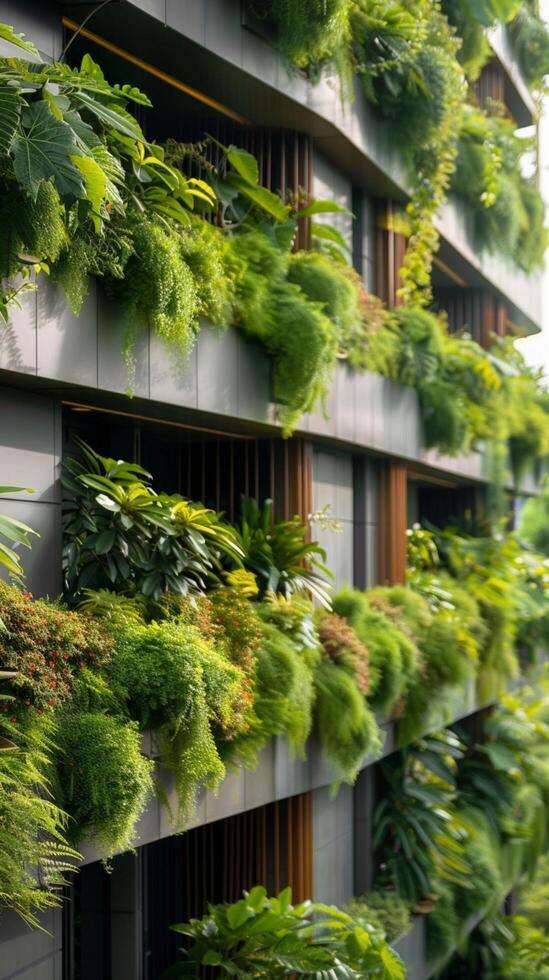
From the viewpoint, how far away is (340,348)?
12.6m

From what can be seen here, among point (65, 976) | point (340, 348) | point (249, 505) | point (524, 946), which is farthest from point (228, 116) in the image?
point (524, 946)

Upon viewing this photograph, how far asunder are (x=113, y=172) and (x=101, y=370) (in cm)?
154

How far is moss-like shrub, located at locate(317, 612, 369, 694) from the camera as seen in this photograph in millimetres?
11117

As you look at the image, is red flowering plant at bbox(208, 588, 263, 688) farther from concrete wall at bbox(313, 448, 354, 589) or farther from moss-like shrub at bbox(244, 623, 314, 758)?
concrete wall at bbox(313, 448, 354, 589)

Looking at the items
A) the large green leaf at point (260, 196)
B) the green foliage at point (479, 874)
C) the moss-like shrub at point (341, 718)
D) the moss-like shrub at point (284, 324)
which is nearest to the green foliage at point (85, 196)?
the moss-like shrub at point (284, 324)

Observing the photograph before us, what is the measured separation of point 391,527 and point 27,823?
29.6 ft

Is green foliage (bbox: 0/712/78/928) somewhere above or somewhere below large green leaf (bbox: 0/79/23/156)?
below

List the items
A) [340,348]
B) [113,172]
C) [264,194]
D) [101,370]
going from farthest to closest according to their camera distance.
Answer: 1. [340,348]
2. [264,194]
3. [101,370]
4. [113,172]

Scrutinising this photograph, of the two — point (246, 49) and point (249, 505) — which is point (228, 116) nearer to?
point (246, 49)

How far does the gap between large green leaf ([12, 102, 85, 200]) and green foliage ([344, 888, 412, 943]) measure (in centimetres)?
864

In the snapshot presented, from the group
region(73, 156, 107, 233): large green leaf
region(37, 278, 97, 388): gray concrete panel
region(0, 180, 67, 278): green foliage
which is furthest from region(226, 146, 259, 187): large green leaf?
region(0, 180, 67, 278): green foliage

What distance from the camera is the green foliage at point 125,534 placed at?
8.54m

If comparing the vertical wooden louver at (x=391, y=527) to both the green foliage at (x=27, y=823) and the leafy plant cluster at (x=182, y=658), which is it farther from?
the green foliage at (x=27, y=823)

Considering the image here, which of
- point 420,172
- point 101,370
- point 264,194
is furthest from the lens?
point 420,172
